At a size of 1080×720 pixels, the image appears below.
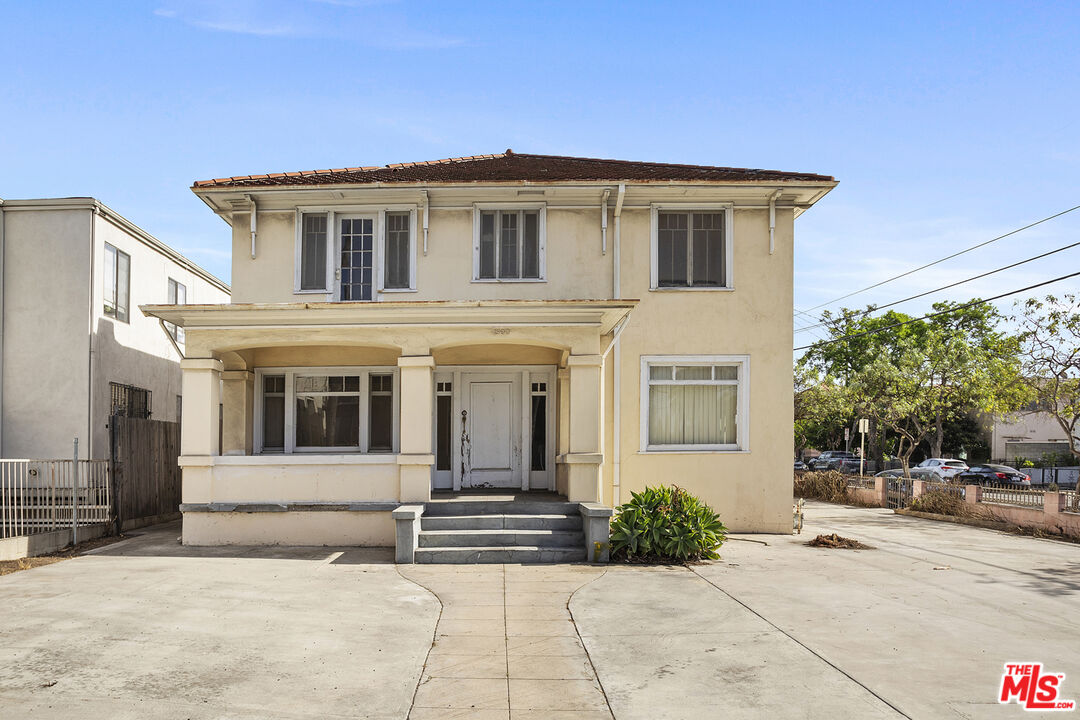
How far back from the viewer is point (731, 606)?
9219 mm

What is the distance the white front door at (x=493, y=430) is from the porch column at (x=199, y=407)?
4423 millimetres

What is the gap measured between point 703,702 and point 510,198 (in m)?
10.9

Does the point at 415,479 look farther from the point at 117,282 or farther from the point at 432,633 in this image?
the point at 117,282

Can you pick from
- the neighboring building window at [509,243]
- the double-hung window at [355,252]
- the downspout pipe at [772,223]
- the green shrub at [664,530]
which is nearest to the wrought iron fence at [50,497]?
the double-hung window at [355,252]

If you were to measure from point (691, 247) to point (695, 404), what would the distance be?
287 cm

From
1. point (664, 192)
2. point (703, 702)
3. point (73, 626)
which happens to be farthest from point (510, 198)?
point (703, 702)

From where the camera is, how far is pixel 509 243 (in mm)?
15680

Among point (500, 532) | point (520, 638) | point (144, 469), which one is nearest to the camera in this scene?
point (520, 638)

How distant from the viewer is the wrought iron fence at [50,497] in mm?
12719

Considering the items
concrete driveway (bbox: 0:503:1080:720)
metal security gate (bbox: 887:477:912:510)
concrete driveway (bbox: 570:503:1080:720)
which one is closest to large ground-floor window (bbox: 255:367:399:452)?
concrete driveway (bbox: 0:503:1080:720)

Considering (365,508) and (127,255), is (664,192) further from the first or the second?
(127,255)

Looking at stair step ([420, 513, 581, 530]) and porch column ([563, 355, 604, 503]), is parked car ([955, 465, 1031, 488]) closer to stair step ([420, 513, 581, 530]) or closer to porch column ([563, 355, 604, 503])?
porch column ([563, 355, 604, 503])

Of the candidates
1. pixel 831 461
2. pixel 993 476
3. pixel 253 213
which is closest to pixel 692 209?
pixel 253 213

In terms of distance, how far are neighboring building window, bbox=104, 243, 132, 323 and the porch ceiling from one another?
4.51 meters
